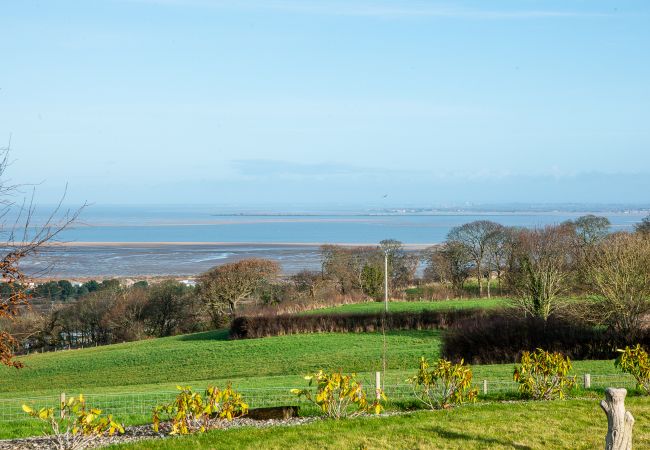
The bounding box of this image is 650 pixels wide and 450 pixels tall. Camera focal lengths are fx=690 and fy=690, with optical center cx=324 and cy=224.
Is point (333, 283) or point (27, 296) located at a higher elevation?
point (27, 296)

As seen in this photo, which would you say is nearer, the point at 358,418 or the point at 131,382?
the point at 358,418

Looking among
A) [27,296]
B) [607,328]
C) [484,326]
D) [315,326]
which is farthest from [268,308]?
[27,296]

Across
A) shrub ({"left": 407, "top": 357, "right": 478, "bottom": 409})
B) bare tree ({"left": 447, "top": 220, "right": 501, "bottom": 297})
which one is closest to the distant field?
bare tree ({"left": 447, "top": 220, "right": 501, "bottom": 297})

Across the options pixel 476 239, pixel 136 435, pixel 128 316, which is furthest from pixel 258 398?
pixel 476 239

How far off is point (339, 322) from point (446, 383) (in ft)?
82.8

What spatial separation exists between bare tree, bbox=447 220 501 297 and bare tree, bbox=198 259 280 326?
16.0 meters

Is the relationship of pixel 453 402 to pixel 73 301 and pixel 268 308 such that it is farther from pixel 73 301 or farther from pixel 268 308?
pixel 73 301

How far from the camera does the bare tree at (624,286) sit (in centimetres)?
2670

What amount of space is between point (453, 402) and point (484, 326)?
13924 mm

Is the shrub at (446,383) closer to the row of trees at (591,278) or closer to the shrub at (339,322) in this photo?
the row of trees at (591,278)

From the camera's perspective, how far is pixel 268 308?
41000mm

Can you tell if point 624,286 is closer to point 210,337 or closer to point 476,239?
point 210,337

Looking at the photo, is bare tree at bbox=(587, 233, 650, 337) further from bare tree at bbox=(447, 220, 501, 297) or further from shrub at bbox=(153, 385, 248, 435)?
bare tree at bbox=(447, 220, 501, 297)

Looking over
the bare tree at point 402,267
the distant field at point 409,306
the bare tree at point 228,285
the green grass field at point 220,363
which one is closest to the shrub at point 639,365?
the green grass field at point 220,363
